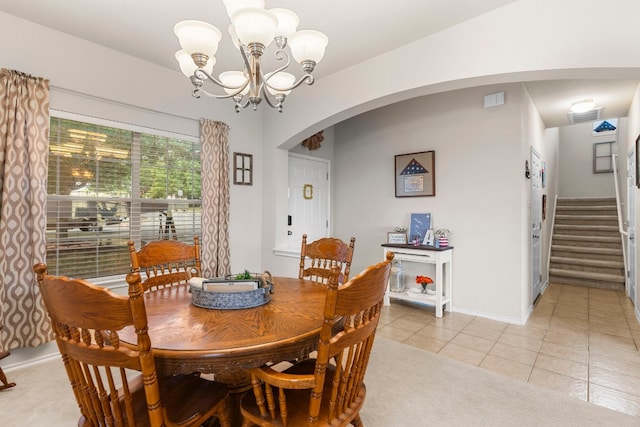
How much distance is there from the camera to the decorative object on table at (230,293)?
1.55 metres

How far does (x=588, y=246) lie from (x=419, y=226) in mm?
3954

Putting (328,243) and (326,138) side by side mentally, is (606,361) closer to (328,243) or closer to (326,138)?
(328,243)

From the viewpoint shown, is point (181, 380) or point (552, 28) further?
point (552, 28)

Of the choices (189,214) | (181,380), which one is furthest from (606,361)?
(189,214)

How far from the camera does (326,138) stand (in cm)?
502

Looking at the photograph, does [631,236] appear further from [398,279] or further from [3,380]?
[3,380]

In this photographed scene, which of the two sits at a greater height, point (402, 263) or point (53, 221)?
point (53, 221)

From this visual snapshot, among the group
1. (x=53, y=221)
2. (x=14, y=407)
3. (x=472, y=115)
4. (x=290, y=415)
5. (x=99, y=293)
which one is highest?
(x=472, y=115)

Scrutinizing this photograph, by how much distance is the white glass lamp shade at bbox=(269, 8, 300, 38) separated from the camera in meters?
1.73

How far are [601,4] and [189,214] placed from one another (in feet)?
12.4

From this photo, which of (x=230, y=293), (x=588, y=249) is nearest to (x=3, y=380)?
(x=230, y=293)

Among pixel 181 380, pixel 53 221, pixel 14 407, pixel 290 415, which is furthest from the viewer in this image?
pixel 53 221

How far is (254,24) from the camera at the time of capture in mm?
1518

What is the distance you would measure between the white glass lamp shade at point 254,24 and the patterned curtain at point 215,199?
2.18 meters
